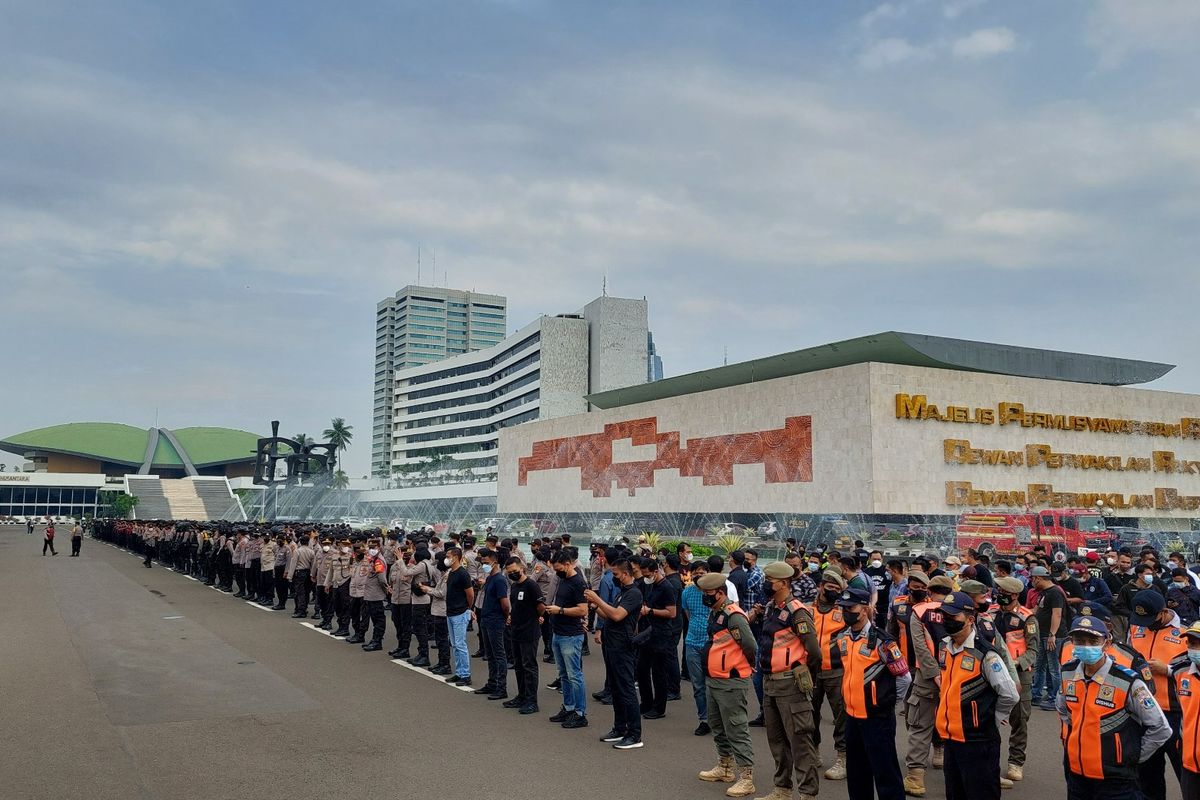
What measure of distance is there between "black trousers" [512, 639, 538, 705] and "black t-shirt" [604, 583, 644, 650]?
166 centimetres

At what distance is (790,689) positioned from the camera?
7.10 metres

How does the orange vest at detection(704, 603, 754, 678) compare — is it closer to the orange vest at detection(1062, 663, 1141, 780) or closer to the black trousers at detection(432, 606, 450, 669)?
the orange vest at detection(1062, 663, 1141, 780)

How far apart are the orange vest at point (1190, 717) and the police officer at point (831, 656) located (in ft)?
7.88

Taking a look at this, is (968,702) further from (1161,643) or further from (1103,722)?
(1161,643)

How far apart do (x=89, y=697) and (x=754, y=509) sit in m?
38.8

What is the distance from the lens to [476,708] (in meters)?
10.7

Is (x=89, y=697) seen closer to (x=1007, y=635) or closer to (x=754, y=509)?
(x=1007, y=635)

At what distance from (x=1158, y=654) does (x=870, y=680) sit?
11.4 ft

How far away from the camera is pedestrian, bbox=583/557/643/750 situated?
903 centimetres

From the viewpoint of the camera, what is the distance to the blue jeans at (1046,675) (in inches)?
444

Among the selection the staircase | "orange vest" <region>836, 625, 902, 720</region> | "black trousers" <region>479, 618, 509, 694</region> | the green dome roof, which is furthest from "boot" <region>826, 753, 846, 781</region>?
the green dome roof

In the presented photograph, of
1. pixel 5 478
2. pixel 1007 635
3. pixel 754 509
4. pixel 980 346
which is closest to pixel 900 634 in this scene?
pixel 1007 635

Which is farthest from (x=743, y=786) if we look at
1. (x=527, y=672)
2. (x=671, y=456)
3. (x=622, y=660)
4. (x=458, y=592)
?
(x=671, y=456)

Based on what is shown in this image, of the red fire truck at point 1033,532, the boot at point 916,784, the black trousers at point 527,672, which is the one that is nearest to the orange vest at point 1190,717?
the boot at point 916,784
